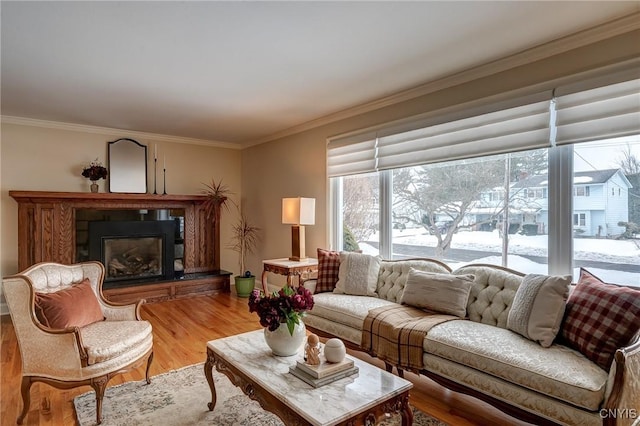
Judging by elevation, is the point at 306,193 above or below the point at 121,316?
above

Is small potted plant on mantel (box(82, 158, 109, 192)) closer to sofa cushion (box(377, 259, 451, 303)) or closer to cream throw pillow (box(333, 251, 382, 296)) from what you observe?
cream throw pillow (box(333, 251, 382, 296))

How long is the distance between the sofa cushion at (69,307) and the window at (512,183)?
280 cm

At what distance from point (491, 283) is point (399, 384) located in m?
1.40

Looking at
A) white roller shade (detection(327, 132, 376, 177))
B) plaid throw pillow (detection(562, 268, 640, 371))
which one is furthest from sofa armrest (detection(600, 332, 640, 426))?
white roller shade (detection(327, 132, 376, 177))

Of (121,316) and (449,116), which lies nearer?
(121,316)

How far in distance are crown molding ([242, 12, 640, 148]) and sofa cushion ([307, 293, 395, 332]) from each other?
2.07 m

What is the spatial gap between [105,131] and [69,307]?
360 cm

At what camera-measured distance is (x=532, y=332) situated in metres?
2.26

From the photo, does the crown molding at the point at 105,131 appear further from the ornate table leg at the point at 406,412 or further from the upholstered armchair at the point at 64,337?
the ornate table leg at the point at 406,412

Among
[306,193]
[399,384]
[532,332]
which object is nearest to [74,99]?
[306,193]

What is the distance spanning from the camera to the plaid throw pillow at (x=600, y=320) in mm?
1897

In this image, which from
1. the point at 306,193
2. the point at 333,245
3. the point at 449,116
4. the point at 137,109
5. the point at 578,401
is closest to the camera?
the point at 578,401

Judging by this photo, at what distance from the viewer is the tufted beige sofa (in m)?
1.70

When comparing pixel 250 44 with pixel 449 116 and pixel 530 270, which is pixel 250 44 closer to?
pixel 449 116
